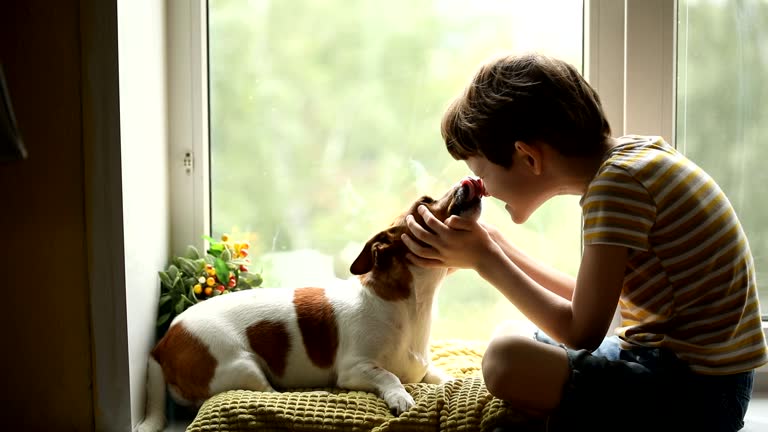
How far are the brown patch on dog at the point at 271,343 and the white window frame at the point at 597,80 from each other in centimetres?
44

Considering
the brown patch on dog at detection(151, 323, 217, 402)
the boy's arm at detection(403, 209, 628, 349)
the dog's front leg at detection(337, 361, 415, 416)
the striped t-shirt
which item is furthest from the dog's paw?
the striped t-shirt

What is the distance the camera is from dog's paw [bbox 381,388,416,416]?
4.94ft

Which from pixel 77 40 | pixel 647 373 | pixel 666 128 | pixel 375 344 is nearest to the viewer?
pixel 647 373

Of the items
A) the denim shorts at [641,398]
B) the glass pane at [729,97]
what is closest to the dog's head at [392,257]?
the denim shorts at [641,398]

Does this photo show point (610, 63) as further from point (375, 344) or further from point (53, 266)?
point (53, 266)

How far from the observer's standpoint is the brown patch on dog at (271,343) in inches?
66.5

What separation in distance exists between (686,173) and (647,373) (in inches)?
15.5

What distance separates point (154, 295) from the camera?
1.80m

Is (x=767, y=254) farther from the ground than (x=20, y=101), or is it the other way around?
(x=20, y=101)

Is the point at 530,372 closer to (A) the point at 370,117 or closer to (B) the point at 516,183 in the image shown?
(B) the point at 516,183

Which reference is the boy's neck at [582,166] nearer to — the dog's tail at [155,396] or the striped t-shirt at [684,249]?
the striped t-shirt at [684,249]

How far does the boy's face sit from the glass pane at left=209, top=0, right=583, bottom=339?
0.51 meters

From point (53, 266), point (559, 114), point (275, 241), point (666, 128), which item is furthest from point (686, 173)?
point (53, 266)

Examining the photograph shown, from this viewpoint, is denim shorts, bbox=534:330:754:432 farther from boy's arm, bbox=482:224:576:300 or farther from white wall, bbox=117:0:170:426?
white wall, bbox=117:0:170:426
